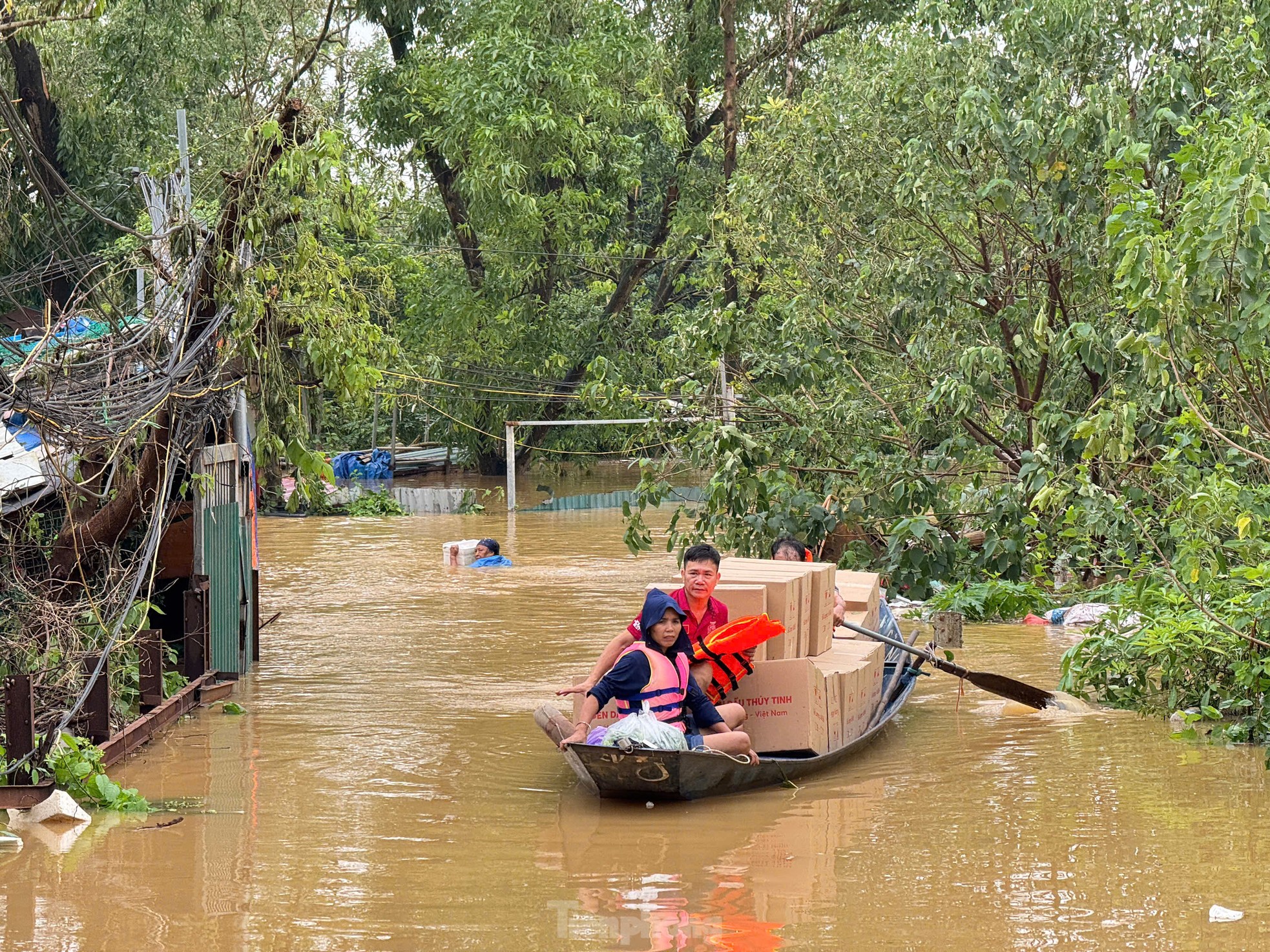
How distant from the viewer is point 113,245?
91.2 feet

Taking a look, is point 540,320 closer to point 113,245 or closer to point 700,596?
point 113,245

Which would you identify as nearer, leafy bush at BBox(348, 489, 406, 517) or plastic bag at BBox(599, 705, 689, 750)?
plastic bag at BBox(599, 705, 689, 750)

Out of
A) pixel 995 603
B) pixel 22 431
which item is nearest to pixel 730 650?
pixel 22 431

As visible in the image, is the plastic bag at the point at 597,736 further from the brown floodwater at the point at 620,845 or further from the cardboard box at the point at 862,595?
the cardboard box at the point at 862,595

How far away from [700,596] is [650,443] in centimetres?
856

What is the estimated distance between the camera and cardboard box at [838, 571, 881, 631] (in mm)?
11383

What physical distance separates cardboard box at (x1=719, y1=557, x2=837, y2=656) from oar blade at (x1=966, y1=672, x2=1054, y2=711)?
141 cm

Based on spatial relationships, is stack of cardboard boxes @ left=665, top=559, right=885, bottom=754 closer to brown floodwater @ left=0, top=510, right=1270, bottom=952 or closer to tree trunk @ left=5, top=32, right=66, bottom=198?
brown floodwater @ left=0, top=510, right=1270, bottom=952

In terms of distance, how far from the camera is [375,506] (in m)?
31.8

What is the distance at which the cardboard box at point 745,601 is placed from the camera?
8.94 metres

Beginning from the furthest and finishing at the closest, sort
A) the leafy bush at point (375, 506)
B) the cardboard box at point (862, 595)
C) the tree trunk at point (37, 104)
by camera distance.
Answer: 1. the leafy bush at point (375, 506)
2. the tree trunk at point (37, 104)
3. the cardboard box at point (862, 595)

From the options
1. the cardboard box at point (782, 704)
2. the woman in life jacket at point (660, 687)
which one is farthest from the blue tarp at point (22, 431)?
the cardboard box at point (782, 704)

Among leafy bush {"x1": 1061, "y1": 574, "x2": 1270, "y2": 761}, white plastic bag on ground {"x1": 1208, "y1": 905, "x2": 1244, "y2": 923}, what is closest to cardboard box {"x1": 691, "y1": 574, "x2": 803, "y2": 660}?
leafy bush {"x1": 1061, "y1": 574, "x2": 1270, "y2": 761}

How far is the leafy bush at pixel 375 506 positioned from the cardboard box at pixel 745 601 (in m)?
23.1
